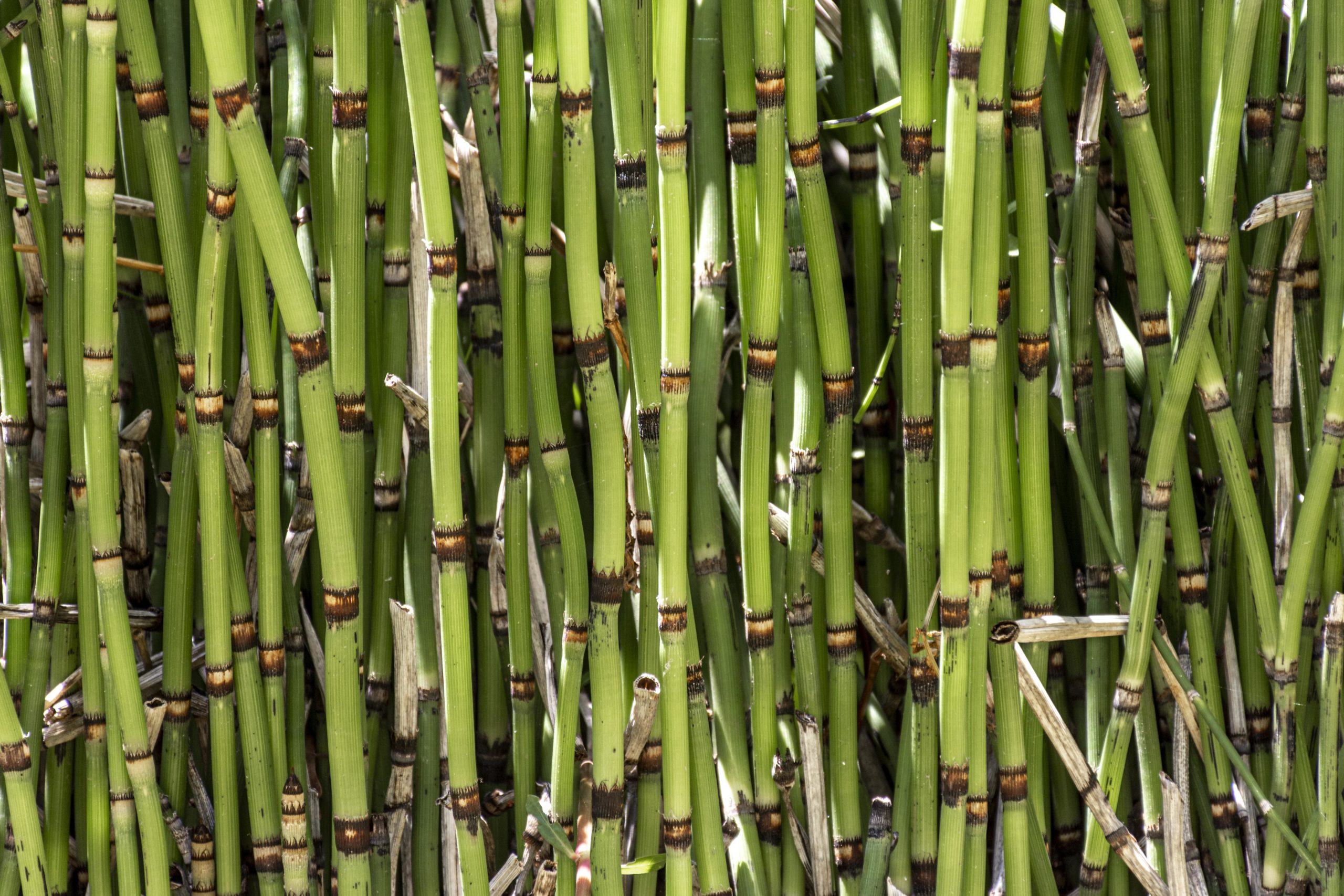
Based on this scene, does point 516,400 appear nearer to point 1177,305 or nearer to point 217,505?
point 217,505

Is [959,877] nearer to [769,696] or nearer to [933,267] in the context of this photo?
[769,696]

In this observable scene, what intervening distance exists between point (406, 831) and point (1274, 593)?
642mm

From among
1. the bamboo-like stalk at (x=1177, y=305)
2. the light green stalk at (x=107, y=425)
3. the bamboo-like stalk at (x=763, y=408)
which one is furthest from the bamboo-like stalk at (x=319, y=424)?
the bamboo-like stalk at (x=1177, y=305)

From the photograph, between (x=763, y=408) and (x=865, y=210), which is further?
(x=865, y=210)

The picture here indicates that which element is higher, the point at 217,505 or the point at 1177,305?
the point at 1177,305

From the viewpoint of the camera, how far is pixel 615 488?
2.20 feet

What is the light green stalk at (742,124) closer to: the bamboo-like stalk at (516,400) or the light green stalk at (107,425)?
the bamboo-like stalk at (516,400)

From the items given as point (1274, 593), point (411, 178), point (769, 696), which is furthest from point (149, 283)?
point (1274, 593)

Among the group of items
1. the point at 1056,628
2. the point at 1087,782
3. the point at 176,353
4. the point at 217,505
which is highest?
the point at 176,353

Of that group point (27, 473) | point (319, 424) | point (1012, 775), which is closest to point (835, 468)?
point (1012, 775)

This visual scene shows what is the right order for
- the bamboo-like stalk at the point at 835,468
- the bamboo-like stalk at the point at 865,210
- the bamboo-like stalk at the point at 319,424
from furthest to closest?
the bamboo-like stalk at the point at 865,210
the bamboo-like stalk at the point at 835,468
the bamboo-like stalk at the point at 319,424

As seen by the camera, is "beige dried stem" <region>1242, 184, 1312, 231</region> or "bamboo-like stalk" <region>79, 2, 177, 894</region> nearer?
"bamboo-like stalk" <region>79, 2, 177, 894</region>

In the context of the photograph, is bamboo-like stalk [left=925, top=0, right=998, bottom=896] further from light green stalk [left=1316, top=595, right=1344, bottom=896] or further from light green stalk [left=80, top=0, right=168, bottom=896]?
light green stalk [left=80, top=0, right=168, bottom=896]

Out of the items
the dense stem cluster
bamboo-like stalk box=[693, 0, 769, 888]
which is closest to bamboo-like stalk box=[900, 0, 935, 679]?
the dense stem cluster
